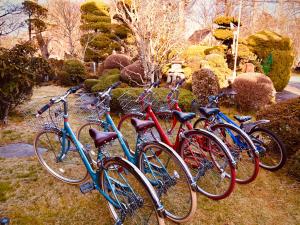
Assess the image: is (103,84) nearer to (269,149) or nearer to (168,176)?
(269,149)

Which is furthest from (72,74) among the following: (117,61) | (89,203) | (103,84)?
(89,203)

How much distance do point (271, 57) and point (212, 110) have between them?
9.71 m

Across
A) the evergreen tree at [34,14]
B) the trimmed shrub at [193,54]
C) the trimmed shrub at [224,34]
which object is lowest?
the trimmed shrub at [193,54]

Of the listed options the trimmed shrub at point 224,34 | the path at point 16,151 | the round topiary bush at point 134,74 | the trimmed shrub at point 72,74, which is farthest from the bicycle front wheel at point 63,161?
the trimmed shrub at point 224,34

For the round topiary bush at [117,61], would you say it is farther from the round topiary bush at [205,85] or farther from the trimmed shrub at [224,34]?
the round topiary bush at [205,85]

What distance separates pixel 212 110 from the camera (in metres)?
3.34

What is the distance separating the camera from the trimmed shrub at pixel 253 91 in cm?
724

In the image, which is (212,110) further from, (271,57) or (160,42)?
(271,57)

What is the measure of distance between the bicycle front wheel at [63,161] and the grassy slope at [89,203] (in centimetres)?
12

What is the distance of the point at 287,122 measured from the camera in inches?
159

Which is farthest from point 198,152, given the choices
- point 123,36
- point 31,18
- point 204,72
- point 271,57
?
point 123,36

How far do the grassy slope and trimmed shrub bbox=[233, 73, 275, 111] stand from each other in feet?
13.2

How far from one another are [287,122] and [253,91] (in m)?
A: 3.40

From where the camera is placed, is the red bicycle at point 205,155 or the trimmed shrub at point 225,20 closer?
the red bicycle at point 205,155
